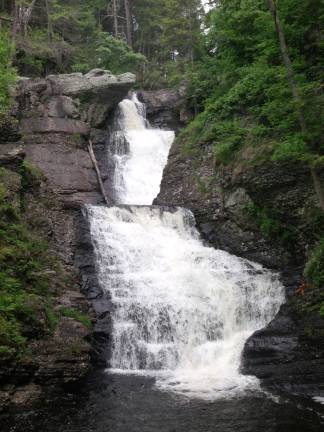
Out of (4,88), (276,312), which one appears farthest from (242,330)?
(4,88)

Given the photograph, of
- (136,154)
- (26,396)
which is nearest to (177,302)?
(26,396)

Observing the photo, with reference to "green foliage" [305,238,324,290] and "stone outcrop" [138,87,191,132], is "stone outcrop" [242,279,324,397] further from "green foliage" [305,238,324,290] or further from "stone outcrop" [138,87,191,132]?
"stone outcrop" [138,87,191,132]

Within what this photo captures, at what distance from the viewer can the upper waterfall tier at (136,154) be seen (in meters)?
23.1

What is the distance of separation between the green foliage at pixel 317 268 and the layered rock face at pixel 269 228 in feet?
1.28

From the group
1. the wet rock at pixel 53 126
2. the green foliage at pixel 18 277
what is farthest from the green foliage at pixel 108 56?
the green foliage at pixel 18 277

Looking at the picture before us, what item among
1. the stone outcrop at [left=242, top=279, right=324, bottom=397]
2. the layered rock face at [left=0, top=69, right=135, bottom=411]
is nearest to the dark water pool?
the layered rock face at [left=0, top=69, right=135, bottom=411]

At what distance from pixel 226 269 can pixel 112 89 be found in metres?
14.8

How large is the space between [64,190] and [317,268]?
11.3m

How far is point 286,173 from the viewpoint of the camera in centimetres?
1541

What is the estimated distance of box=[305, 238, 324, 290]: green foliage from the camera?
1305cm

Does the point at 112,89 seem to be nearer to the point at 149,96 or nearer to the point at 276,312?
the point at 149,96

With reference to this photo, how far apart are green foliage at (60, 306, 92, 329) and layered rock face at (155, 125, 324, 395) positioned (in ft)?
15.2

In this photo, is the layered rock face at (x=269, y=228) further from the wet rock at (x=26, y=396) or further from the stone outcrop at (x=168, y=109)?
the wet rock at (x=26, y=396)

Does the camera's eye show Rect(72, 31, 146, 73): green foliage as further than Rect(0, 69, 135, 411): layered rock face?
Yes
